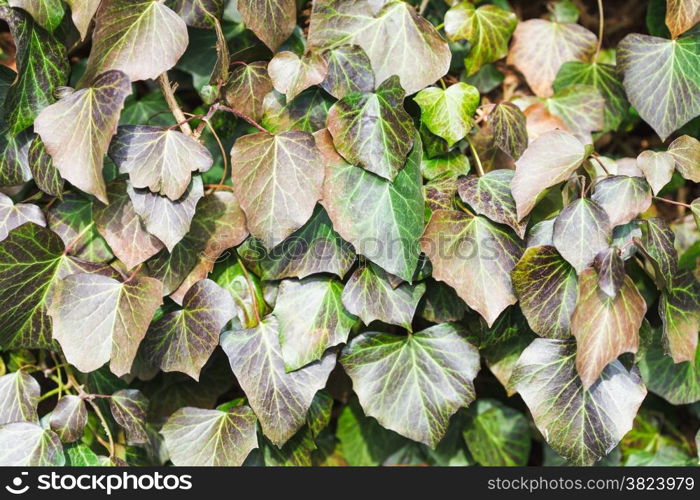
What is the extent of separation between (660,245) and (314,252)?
59 cm

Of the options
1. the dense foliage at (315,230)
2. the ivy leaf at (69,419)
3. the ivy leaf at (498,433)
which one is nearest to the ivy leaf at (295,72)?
the dense foliage at (315,230)

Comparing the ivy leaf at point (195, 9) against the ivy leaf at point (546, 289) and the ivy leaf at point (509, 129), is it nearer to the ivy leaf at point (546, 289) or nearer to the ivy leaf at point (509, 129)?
the ivy leaf at point (509, 129)

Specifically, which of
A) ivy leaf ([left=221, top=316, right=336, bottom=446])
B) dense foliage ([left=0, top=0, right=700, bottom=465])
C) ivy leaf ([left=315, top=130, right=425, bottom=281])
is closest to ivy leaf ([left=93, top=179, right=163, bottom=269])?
dense foliage ([left=0, top=0, right=700, bottom=465])

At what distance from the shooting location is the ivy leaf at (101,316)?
1.12m

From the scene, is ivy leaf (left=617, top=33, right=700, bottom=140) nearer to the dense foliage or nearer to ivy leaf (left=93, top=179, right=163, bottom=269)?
the dense foliage

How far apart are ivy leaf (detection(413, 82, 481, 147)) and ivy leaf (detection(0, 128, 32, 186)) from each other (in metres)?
0.71

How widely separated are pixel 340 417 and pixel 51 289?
2.29ft

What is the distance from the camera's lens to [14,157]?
1.24 meters

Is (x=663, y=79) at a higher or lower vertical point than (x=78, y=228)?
higher

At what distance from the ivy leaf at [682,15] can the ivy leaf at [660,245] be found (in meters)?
0.37

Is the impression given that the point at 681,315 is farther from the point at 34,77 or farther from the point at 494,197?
the point at 34,77

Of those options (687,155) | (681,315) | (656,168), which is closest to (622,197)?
(656,168)

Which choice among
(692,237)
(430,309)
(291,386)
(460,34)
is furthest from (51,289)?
(692,237)

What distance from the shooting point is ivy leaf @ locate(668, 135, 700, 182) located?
1200 mm
